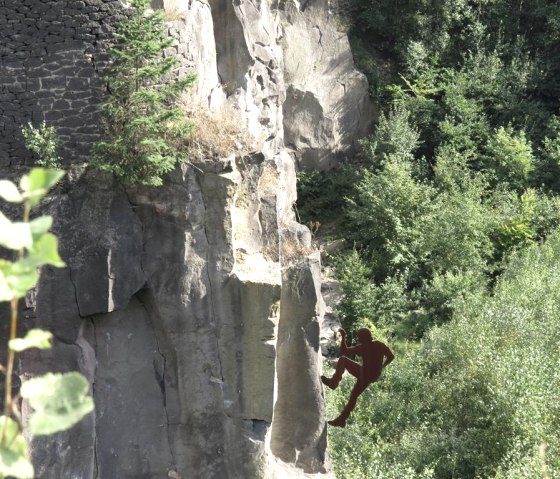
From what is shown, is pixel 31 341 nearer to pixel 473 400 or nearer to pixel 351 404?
pixel 351 404

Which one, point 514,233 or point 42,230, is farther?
point 514,233

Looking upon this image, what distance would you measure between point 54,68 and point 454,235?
1057 cm

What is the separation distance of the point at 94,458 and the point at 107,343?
1.26 m

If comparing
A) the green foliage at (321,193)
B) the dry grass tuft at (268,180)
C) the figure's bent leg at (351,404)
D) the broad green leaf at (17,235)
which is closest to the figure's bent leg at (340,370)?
the figure's bent leg at (351,404)

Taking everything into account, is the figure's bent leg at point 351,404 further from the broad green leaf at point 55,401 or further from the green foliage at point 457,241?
the broad green leaf at point 55,401

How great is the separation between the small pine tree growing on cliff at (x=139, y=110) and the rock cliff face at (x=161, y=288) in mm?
231

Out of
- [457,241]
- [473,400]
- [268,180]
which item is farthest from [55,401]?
[457,241]

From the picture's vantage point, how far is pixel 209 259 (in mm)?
9484

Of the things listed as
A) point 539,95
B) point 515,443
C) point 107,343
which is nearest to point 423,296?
point 515,443

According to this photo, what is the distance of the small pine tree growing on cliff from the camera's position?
8.89m

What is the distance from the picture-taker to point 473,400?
13219mm

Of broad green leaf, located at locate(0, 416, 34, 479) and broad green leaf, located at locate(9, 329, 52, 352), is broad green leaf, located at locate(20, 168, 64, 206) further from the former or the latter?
broad green leaf, located at locate(0, 416, 34, 479)

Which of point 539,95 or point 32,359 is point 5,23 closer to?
point 32,359

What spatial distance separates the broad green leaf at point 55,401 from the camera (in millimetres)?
1976
